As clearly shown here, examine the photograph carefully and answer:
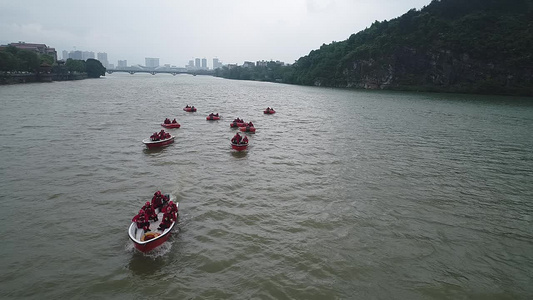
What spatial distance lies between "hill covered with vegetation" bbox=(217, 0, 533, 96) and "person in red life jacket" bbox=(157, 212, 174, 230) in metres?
116

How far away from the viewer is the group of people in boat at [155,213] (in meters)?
12.8

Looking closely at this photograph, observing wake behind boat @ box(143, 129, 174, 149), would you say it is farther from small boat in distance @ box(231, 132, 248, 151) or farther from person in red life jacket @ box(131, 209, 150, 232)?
person in red life jacket @ box(131, 209, 150, 232)

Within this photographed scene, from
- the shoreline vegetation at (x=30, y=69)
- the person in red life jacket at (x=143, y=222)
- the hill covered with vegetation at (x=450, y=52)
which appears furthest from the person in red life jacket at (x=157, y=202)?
the hill covered with vegetation at (x=450, y=52)

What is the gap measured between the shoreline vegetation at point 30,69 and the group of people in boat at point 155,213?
9189 cm

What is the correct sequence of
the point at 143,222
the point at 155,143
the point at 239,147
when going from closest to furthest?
the point at 143,222, the point at 155,143, the point at 239,147

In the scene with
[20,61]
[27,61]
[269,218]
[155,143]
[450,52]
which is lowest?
[269,218]

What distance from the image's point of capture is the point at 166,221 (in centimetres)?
1310

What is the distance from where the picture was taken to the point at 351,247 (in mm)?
13102

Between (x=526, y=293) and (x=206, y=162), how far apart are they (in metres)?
19.4

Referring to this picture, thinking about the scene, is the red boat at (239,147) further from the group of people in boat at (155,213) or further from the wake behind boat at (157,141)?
the group of people in boat at (155,213)

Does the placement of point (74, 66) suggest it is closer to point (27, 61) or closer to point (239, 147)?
point (27, 61)

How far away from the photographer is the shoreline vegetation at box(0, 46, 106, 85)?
81.2m

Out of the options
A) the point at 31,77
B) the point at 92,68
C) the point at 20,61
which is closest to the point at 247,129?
the point at 20,61

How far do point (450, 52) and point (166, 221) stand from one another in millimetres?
124216
